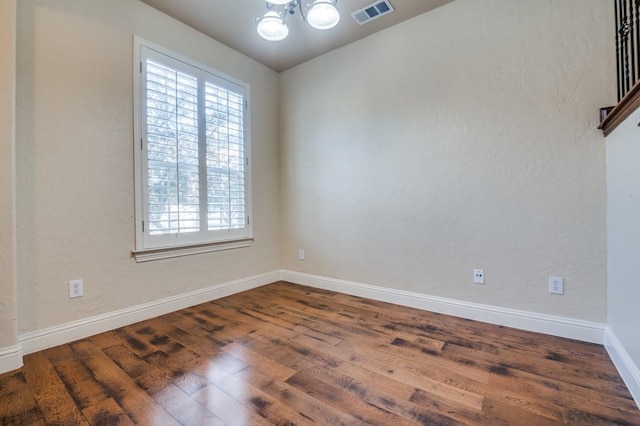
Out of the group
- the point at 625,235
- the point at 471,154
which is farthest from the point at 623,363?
the point at 471,154

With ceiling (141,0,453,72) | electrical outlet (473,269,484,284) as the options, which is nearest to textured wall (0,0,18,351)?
ceiling (141,0,453,72)

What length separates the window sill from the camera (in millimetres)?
2473

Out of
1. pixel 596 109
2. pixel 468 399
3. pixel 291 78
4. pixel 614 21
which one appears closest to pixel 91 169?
pixel 291 78

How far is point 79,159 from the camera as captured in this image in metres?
2.14

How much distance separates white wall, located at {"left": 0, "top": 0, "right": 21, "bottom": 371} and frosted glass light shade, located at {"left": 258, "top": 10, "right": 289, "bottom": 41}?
1.47m

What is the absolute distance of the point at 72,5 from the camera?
6.89ft

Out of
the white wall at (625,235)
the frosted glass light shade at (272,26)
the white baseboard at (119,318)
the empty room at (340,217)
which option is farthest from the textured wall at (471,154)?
the frosted glass light shade at (272,26)

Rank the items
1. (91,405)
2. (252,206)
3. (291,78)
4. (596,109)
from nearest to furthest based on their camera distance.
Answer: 1. (91,405)
2. (596,109)
3. (252,206)
4. (291,78)

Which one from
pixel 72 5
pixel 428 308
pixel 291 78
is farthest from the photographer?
pixel 291 78

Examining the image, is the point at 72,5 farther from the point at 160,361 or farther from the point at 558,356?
the point at 558,356

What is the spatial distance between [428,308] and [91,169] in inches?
119

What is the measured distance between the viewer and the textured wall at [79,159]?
1.93m

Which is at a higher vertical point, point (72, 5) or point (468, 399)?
point (72, 5)

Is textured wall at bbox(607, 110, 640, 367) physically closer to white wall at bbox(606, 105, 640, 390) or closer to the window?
white wall at bbox(606, 105, 640, 390)
